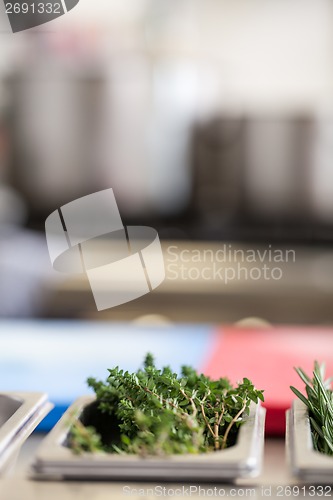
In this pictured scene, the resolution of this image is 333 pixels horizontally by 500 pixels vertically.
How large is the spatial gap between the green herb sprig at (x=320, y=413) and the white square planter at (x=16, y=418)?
0.35 metres

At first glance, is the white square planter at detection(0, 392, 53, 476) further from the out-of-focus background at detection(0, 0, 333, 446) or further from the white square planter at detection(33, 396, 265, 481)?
the out-of-focus background at detection(0, 0, 333, 446)

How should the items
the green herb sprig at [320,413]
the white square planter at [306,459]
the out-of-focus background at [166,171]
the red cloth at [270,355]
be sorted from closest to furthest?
1. the white square planter at [306,459]
2. the green herb sprig at [320,413]
3. the red cloth at [270,355]
4. the out-of-focus background at [166,171]

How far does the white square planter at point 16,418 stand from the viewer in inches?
36.1

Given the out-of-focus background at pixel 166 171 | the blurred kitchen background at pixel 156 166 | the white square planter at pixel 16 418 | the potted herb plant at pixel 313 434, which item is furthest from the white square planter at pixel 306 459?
the blurred kitchen background at pixel 156 166

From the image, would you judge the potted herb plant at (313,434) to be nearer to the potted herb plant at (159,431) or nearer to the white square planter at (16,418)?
the potted herb plant at (159,431)

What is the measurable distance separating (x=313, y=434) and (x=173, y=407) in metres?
0.18

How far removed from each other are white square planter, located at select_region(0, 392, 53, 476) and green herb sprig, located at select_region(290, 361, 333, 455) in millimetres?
352

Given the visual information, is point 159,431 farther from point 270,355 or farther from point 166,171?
point 166,171

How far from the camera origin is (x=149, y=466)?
83cm

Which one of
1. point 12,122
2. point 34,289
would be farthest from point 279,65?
point 34,289

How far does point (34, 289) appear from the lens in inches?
122

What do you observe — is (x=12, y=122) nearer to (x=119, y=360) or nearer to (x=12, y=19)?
(x=12, y=19)

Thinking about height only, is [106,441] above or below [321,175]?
below

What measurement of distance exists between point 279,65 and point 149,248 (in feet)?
4.11
